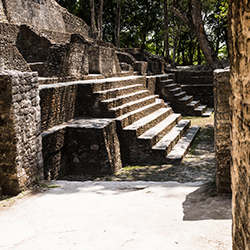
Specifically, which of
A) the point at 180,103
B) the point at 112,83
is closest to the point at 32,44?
the point at 112,83

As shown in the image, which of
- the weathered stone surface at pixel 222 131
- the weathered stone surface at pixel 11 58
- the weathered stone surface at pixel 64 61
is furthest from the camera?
the weathered stone surface at pixel 64 61

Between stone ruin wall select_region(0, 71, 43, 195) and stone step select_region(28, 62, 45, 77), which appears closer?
stone ruin wall select_region(0, 71, 43, 195)

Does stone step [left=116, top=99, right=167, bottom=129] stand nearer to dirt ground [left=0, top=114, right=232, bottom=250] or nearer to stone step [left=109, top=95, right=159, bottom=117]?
stone step [left=109, top=95, right=159, bottom=117]

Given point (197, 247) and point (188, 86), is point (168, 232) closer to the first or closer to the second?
point (197, 247)

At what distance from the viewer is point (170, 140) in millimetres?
8758

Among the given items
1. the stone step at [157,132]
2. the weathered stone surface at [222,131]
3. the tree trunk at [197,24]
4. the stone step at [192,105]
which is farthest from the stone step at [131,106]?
the weathered stone surface at [222,131]

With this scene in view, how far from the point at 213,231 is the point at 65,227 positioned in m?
1.62

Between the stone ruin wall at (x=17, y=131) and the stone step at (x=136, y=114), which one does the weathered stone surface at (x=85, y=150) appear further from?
the stone ruin wall at (x=17, y=131)

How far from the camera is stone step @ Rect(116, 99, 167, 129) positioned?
8.15 meters

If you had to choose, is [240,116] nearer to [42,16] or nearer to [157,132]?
[157,132]

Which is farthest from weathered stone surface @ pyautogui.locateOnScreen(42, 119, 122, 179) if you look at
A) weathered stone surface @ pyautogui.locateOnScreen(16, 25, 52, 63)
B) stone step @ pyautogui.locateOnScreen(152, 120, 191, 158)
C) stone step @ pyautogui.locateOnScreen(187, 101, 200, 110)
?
stone step @ pyautogui.locateOnScreen(187, 101, 200, 110)

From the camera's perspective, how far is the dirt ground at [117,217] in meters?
3.22

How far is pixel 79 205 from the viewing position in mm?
4484

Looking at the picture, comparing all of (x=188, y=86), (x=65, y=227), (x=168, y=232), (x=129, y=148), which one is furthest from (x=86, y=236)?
(x=188, y=86)
